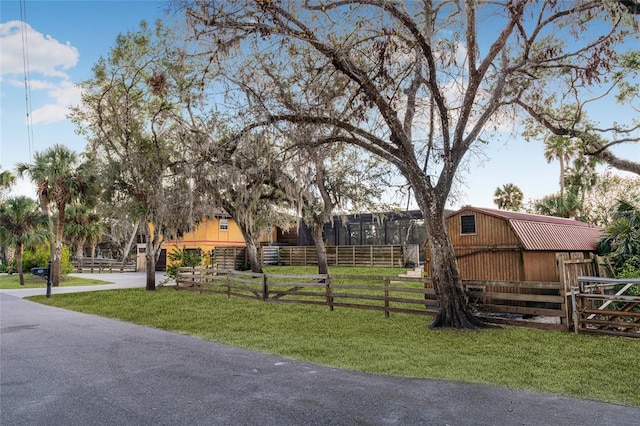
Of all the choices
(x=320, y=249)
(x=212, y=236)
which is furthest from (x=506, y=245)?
(x=212, y=236)

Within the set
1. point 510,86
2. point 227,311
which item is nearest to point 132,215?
point 227,311

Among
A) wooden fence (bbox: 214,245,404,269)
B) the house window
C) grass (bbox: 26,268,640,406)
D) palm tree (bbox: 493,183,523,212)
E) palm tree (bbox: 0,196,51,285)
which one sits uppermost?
palm tree (bbox: 493,183,523,212)

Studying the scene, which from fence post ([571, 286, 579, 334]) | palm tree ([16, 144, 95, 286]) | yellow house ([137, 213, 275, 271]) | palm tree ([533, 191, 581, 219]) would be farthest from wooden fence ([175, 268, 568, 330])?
palm tree ([533, 191, 581, 219])

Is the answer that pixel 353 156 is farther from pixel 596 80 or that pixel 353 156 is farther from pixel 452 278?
pixel 596 80

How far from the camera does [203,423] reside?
4.34m

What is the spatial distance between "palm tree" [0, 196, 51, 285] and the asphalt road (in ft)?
68.1

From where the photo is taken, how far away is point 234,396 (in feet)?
17.1

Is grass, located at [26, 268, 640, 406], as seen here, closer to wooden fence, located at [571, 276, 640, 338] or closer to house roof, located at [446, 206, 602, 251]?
wooden fence, located at [571, 276, 640, 338]

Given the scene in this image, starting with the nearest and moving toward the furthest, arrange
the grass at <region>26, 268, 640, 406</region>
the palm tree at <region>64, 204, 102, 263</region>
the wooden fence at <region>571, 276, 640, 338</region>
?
the grass at <region>26, 268, 640, 406</region> → the wooden fence at <region>571, 276, 640, 338</region> → the palm tree at <region>64, 204, 102, 263</region>

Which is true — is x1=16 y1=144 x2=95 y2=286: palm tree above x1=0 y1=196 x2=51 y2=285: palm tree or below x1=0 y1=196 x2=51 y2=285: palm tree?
above

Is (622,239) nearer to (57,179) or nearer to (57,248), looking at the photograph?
(57,179)

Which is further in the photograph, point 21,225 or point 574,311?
point 21,225

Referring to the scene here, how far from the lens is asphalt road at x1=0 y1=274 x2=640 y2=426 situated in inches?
176

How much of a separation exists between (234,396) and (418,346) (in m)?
4.28
